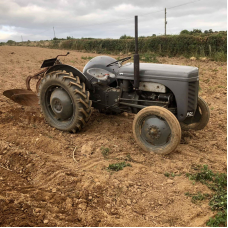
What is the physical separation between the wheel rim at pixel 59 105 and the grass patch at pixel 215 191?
2668mm

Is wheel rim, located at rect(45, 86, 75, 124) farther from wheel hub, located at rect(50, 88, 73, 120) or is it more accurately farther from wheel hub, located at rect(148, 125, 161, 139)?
wheel hub, located at rect(148, 125, 161, 139)

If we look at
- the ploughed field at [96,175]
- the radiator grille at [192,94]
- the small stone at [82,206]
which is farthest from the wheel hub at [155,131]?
the small stone at [82,206]

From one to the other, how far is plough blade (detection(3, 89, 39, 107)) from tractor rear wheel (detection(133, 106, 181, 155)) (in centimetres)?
316

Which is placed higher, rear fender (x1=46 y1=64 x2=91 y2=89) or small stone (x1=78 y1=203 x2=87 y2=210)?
rear fender (x1=46 y1=64 x2=91 y2=89)

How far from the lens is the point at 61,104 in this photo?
196 inches

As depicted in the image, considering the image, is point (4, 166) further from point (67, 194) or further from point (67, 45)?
point (67, 45)

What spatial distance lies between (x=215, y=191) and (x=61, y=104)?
325 cm

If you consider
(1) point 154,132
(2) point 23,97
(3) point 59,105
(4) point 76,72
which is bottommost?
(1) point 154,132

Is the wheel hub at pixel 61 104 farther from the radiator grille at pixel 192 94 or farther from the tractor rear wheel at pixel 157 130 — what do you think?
the radiator grille at pixel 192 94

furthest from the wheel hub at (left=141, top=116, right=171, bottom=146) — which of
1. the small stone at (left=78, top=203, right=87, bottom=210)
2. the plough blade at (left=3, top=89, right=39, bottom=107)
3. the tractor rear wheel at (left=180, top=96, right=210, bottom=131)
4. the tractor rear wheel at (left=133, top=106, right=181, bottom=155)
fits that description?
the plough blade at (left=3, top=89, right=39, bottom=107)

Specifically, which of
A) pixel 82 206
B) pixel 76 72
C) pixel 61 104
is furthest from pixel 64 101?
pixel 82 206

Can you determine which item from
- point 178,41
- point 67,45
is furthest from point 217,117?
point 67,45

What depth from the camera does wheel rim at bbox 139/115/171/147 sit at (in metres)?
4.05

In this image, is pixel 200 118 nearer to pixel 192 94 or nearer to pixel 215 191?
pixel 192 94
